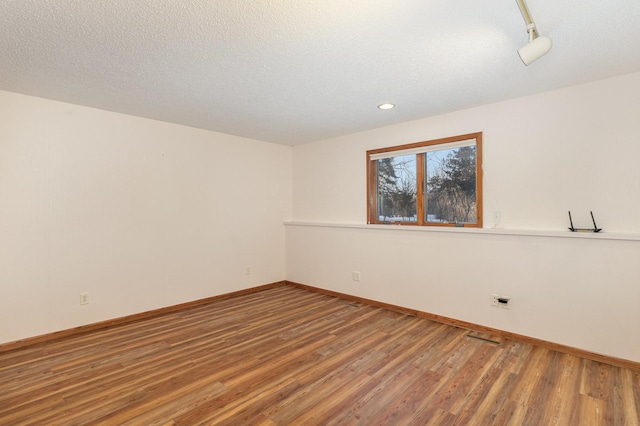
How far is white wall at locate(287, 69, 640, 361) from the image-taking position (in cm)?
257

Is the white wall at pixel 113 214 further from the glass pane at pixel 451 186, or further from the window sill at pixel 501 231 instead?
the glass pane at pixel 451 186

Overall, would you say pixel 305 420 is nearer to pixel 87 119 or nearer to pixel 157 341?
pixel 157 341

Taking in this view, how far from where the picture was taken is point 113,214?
11.5 ft

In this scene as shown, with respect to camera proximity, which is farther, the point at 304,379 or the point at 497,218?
the point at 497,218

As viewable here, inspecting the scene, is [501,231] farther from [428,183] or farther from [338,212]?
[338,212]

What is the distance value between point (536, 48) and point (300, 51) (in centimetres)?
143

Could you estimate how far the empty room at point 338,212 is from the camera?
1.92 metres

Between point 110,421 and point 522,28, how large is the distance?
3474 millimetres

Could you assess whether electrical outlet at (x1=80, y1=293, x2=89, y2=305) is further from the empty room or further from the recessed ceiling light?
the recessed ceiling light

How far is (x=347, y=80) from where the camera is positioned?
2.63 metres

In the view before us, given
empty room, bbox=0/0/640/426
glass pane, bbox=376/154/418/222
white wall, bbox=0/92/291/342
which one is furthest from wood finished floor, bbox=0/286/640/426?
glass pane, bbox=376/154/418/222

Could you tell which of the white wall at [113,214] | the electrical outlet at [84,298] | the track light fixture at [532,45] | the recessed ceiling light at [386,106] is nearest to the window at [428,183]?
the recessed ceiling light at [386,106]

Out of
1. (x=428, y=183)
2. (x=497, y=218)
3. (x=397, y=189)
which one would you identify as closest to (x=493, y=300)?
(x=497, y=218)

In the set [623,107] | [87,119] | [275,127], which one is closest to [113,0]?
[87,119]
